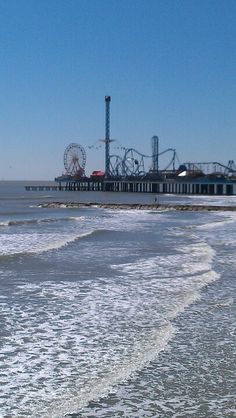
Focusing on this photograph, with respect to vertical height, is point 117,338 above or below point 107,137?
below

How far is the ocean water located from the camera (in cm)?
584

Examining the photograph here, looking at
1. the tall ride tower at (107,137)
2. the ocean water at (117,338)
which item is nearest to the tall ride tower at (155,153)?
the tall ride tower at (107,137)

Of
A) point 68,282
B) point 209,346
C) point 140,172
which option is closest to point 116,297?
point 68,282

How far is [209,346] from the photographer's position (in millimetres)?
7797

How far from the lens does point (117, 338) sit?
26.9ft

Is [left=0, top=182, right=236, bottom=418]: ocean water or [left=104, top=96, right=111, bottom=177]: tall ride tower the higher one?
[left=104, top=96, right=111, bottom=177]: tall ride tower

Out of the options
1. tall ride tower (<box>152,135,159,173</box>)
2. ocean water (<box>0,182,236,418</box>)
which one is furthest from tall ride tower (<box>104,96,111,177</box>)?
ocean water (<box>0,182,236,418</box>)

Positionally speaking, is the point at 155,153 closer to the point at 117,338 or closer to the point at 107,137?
the point at 107,137

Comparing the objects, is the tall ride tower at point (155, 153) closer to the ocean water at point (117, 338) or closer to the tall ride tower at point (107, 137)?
the tall ride tower at point (107, 137)

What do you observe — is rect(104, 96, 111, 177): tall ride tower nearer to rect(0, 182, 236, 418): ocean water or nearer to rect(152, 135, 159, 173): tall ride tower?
rect(152, 135, 159, 173): tall ride tower

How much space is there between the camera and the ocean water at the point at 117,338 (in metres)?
5.84

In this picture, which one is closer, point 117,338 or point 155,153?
point 117,338

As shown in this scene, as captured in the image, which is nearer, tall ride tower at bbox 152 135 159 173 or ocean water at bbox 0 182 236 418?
ocean water at bbox 0 182 236 418

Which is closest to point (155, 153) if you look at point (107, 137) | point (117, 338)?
point (107, 137)
